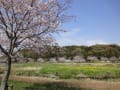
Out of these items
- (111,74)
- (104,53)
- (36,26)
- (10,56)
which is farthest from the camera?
(104,53)

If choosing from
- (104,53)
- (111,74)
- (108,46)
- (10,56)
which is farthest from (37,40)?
(108,46)

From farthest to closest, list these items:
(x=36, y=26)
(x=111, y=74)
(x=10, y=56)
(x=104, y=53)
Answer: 1. (x=104, y=53)
2. (x=111, y=74)
3. (x=36, y=26)
4. (x=10, y=56)

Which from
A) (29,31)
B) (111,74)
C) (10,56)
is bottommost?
(111,74)

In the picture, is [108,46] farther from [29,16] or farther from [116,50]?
[29,16]

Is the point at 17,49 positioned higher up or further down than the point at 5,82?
higher up

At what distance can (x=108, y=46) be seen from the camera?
11356cm

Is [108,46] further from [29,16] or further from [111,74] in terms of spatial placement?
[29,16]

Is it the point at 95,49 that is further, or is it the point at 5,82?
the point at 95,49

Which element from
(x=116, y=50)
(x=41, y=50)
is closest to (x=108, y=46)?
(x=116, y=50)

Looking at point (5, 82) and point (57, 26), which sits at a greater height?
point (57, 26)

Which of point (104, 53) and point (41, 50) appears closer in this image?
point (41, 50)

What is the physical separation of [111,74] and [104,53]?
185ft

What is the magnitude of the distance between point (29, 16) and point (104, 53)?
294 feet

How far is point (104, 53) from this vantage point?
4213 inches
